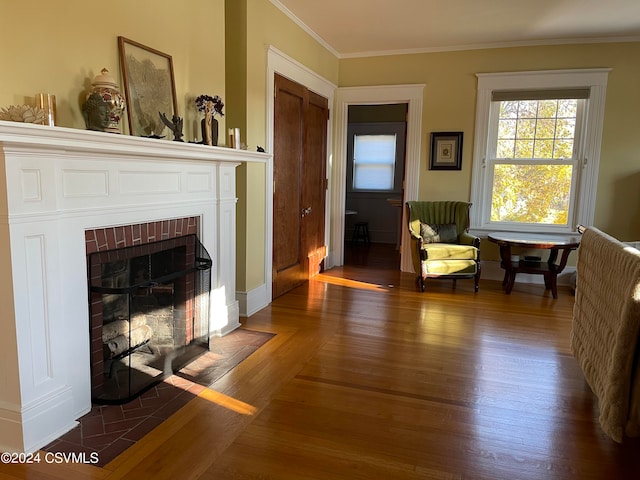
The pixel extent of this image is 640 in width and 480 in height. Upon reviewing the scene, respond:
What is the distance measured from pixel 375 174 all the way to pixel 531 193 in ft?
10.6

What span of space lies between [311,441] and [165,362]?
1165 millimetres

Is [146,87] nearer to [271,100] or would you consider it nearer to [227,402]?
[271,100]

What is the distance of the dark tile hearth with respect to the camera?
2.08m

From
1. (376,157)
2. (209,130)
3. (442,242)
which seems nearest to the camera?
(209,130)

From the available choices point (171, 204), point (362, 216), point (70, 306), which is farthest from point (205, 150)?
point (362, 216)

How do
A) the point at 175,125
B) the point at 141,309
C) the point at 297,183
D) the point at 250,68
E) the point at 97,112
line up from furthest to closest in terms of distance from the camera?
the point at 297,183 → the point at 250,68 → the point at 175,125 → the point at 141,309 → the point at 97,112

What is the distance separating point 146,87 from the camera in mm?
2723

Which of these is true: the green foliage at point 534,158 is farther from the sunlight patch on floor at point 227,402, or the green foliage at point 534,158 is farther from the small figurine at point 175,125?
the sunlight patch on floor at point 227,402

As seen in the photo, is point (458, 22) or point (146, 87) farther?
point (458, 22)

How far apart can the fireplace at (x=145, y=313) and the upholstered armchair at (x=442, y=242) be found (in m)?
2.63

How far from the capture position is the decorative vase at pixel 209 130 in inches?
123

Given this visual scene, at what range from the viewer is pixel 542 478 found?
1.92 metres

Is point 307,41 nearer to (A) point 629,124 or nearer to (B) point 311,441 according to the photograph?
(A) point 629,124

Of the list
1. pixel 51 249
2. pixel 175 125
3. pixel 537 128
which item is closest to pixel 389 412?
pixel 51 249
